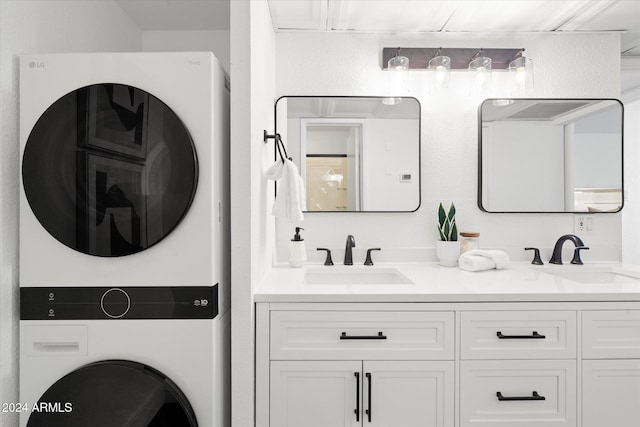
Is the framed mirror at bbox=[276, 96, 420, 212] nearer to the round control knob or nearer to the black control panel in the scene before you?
the black control panel

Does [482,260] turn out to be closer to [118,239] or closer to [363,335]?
[363,335]

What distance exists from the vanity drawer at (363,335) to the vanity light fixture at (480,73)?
55.3 inches

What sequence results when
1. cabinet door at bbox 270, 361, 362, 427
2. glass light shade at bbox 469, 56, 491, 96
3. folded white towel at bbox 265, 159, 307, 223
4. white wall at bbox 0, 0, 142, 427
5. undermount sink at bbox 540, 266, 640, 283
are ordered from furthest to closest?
glass light shade at bbox 469, 56, 491, 96
undermount sink at bbox 540, 266, 640, 283
folded white towel at bbox 265, 159, 307, 223
cabinet door at bbox 270, 361, 362, 427
white wall at bbox 0, 0, 142, 427

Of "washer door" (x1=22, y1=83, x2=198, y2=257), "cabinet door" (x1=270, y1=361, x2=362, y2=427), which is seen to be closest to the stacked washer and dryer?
"washer door" (x1=22, y1=83, x2=198, y2=257)

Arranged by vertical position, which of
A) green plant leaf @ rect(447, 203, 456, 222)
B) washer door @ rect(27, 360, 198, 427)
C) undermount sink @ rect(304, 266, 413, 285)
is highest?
green plant leaf @ rect(447, 203, 456, 222)

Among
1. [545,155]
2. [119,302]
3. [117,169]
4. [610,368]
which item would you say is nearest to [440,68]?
[545,155]

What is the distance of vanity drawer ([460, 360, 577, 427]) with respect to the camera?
1.46 metres

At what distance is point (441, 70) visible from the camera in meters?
2.10

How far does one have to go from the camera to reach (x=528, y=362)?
1.46 metres

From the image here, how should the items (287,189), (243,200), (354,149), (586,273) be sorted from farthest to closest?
(354,149) → (586,273) → (287,189) → (243,200)

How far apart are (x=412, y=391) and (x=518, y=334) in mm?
476

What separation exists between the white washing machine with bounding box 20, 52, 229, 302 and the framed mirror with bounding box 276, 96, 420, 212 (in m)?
0.88

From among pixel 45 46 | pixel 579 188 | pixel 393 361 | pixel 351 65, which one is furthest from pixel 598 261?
pixel 45 46

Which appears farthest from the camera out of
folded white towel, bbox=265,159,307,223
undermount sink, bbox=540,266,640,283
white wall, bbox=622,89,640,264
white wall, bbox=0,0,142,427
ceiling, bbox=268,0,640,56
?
white wall, bbox=622,89,640,264
